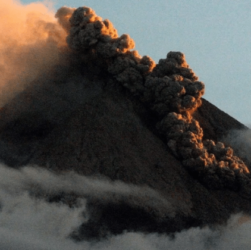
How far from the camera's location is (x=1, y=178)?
64.1m

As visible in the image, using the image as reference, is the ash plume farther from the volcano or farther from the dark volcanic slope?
the dark volcanic slope

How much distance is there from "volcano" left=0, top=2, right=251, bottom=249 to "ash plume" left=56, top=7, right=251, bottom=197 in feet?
0.31

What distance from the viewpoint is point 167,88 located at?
71125 millimetres

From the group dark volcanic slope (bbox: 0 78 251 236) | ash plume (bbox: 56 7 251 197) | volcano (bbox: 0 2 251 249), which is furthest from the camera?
ash plume (bbox: 56 7 251 197)

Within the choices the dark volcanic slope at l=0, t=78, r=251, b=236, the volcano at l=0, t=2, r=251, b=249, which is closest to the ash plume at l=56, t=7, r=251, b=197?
the volcano at l=0, t=2, r=251, b=249

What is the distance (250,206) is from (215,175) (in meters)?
3.97

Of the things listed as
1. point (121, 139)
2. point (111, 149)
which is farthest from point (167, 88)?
Result: point (111, 149)

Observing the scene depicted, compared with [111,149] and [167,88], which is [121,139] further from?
[167,88]

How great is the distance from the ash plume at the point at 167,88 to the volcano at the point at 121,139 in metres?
0.09

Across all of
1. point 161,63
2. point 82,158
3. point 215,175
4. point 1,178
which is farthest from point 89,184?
point 161,63

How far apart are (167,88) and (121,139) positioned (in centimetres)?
692

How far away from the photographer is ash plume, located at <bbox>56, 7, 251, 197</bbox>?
6850 centimetres

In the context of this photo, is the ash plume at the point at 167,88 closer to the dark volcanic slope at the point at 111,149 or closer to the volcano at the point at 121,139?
the volcano at the point at 121,139

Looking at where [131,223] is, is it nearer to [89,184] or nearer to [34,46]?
[89,184]
